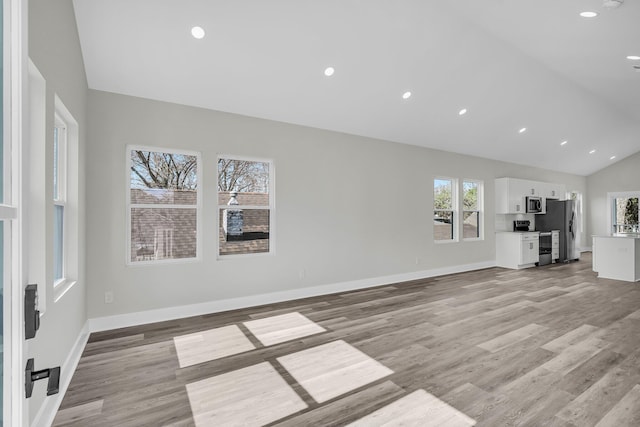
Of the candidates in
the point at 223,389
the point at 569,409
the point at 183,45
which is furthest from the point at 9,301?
the point at 183,45

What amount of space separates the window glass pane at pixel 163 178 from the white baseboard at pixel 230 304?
1.32m

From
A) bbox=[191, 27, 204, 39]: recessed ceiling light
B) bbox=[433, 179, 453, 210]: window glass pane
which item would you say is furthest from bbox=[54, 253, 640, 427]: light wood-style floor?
bbox=[191, 27, 204, 39]: recessed ceiling light

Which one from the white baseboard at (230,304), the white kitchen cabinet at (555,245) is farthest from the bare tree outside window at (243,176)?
the white kitchen cabinet at (555,245)

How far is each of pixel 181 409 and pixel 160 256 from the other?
2222 millimetres

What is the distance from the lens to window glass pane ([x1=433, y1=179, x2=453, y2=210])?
22.6ft

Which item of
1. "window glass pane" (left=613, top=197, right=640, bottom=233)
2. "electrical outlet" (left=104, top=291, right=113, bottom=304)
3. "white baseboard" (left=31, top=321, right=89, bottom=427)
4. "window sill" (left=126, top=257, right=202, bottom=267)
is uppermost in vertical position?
"window glass pane" (left=613, top=197, right=640, bottom=233)

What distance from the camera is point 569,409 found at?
7.16ft

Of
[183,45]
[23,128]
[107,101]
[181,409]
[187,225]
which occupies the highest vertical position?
[183,45]

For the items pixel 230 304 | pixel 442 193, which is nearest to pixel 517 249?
pixel 442 193

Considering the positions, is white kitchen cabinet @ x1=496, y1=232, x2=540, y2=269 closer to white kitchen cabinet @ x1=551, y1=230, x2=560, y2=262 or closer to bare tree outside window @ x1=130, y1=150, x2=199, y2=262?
white kitchen cabinet @ x1=551, y1=230, x2=560, y2=262

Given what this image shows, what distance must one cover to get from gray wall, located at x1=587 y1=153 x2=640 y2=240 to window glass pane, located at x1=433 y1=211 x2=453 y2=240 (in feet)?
23.6

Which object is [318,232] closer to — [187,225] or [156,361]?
[187,225]

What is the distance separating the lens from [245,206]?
4574 millimetres

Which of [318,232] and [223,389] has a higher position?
[318,232]
